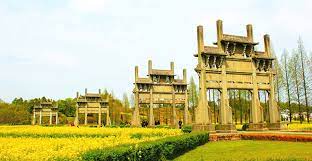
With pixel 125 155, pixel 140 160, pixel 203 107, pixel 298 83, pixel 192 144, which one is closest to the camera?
pixel 125 155

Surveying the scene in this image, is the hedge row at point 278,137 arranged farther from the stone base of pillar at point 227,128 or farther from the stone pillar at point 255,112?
the stone pillar at point 255,112

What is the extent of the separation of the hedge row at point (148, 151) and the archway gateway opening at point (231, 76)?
8.40 meters

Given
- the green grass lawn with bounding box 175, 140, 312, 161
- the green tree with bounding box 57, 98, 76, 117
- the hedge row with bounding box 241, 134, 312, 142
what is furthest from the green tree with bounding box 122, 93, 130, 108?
the green grass lawn with bounding box 175, 140, 312, 161

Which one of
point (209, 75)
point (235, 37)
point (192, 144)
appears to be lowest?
point (192, 144)

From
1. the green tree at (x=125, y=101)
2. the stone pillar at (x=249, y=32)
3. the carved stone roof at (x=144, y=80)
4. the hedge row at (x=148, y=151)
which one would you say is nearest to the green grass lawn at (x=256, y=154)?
the hedge row at (x=148, y=151)

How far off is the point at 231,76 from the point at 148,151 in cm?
1935

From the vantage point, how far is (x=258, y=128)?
2823 centimetres

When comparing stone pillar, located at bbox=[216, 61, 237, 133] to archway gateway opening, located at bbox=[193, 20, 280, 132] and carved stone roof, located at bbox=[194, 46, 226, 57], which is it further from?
carved stone roof, located at bbox=[194, 46, 226, 57]

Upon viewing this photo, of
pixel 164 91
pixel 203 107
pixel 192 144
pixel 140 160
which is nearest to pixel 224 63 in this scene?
pixel 203 107

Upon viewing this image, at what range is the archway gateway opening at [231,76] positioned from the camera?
85.9 ft

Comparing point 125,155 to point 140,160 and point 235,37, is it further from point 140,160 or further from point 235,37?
point 235,37

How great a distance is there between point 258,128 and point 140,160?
69.0ft

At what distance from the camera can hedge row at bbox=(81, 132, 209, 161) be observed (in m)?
8.07

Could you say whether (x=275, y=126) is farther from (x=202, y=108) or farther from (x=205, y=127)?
(x=202, y=108)
